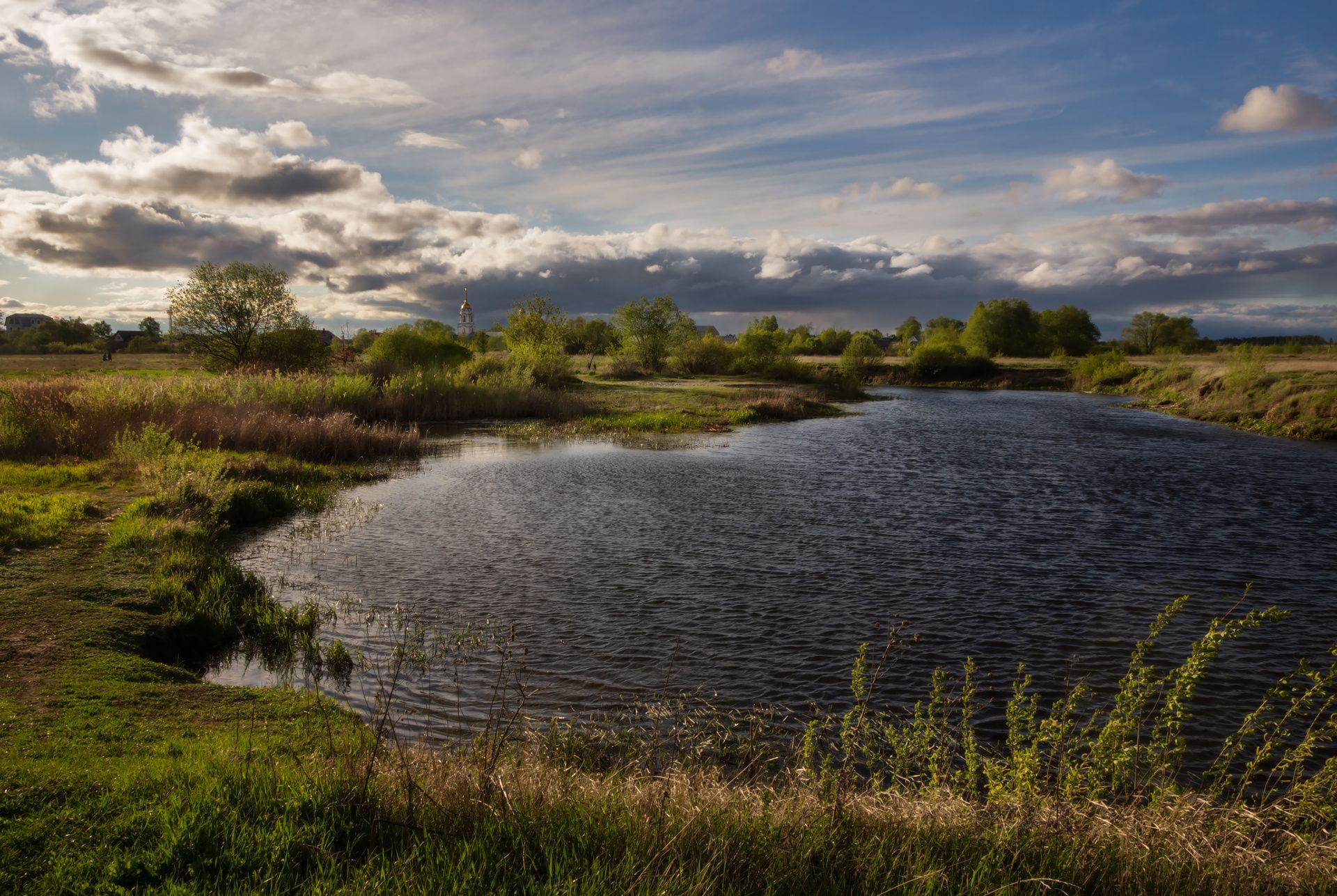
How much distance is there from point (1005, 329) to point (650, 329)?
84544mm

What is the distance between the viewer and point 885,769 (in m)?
8.02

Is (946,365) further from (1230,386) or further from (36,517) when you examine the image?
(36,517)

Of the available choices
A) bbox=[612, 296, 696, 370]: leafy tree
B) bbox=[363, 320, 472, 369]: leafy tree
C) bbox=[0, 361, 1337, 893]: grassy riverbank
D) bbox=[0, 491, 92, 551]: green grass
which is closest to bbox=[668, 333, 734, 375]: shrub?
bbox=[612, 296, 696, 370]: leafy tree

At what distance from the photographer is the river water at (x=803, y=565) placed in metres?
10.8

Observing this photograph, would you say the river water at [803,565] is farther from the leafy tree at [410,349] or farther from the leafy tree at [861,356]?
the leafy tree at [861,356]

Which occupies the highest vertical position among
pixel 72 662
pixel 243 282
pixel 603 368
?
pixel 243 282

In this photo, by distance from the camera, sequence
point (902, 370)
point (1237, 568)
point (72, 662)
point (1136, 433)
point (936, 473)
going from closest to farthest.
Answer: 1. point (72, 662)
2. point (1237, 568)
3. point (936, 473)
4. point (1136, 433)
5. point (902, 370)

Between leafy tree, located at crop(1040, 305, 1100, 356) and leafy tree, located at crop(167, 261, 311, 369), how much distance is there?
129 metres

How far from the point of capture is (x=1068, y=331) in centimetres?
14438

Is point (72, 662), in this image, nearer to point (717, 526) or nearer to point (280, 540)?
point (280, 540)

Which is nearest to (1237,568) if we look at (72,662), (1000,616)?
(1000,616)

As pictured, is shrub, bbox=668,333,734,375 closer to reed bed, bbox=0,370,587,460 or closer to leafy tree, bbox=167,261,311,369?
leafy tree, bbox=167,261,311,369

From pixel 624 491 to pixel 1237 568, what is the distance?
1583cm

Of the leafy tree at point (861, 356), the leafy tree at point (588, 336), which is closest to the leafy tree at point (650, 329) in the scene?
the leafy tree at point (861, 356)
